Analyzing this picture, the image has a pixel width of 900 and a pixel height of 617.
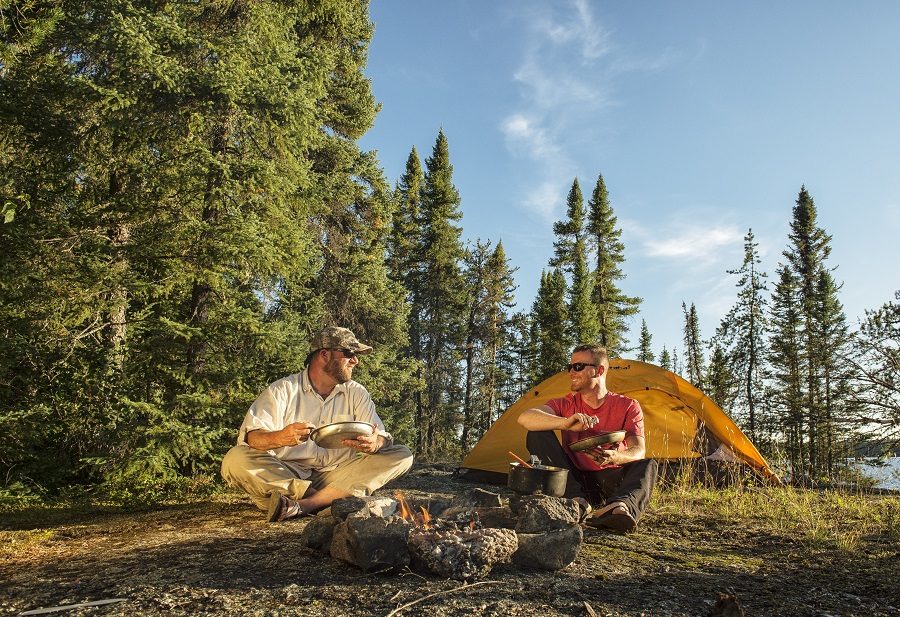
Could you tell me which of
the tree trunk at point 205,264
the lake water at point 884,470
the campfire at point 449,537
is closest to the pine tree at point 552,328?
the lake water at point 884,470

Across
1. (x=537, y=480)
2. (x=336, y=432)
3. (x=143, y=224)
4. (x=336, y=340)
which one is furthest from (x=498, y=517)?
(x=143, y=224)

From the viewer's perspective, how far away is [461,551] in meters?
2.84

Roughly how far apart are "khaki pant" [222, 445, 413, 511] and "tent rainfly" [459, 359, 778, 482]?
3440mm

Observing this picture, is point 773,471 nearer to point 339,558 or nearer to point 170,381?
point 339,558

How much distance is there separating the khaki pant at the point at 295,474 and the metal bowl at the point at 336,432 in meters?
Answer: 0.84

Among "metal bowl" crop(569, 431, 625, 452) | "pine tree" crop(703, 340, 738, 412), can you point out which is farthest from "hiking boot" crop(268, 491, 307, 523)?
→ "pine tree" crop(703, 340, 738, 412)

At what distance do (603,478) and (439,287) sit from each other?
2479 centimetres

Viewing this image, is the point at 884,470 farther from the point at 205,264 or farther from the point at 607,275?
the point at 607,275

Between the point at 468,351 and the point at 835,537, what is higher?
the point at 468,351

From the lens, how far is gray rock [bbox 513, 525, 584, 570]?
3.04m

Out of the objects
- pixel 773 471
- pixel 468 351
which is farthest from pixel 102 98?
pixel 468 351

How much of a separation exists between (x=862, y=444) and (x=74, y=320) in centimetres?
977

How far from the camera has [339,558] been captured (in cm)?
302

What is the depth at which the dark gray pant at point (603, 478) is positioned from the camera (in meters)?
4.13
